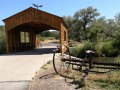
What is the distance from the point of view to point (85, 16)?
Answer: 207 ft

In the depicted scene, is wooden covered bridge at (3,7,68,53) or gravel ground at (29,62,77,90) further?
wooden covered bridge at (3,7,68,53)

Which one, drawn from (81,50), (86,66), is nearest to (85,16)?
(81,50)

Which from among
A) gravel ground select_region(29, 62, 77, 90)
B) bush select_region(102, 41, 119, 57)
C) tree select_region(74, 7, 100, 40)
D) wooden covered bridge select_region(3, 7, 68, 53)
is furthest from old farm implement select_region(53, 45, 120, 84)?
tree select_region(74, 7, 100, 40)

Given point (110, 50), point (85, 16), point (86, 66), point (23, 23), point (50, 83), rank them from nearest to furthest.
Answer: point (50, 83)
point (86, 66)
point (23, 23)
point (110, 50)
point (85, 16)

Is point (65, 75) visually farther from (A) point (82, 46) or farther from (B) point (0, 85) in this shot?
(A) point (82, 46)

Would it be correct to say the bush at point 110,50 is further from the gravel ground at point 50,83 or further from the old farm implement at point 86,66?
the gravel ground at point 50,83

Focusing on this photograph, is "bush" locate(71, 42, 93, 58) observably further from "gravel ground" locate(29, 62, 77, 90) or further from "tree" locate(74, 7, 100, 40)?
"tree" locate(74, 7, 100, 40)

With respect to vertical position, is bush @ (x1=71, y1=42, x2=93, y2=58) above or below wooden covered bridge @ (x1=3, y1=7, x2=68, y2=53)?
below

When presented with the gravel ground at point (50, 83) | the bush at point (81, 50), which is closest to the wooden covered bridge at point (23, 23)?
the bush at point (81, 50)

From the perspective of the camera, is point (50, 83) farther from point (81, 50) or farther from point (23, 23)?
point (81, 50)

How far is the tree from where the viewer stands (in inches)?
2450

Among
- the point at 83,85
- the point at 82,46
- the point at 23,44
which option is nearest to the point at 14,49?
the point at 23,44

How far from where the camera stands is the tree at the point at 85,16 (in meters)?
Result: 62.2

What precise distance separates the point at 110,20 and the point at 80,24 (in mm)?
11005
